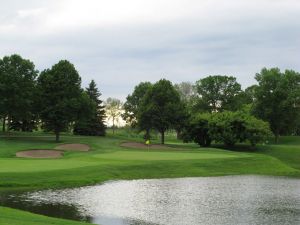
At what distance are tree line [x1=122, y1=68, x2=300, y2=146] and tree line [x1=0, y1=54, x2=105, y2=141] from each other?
14.2 m

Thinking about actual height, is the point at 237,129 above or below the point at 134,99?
below

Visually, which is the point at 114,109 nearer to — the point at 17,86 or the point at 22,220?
the point at 17,86

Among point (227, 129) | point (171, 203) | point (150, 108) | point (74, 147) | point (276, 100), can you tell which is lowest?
point (171, 203)

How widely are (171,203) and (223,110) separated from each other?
81563 mm

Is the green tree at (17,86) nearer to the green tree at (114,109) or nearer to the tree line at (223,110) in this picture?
the tree line at (223,110)


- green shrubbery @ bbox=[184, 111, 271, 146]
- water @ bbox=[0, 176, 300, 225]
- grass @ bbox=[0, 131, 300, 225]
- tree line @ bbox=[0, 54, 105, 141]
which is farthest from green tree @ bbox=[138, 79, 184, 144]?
water @ bbox=[0, 176, 300, 225]

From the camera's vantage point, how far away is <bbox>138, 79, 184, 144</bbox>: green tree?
87875 mm

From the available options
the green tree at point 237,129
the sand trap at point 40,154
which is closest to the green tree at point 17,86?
the sand trap at point 40,154

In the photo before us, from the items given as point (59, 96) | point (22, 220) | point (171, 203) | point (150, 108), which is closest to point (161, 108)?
point (150, 108)

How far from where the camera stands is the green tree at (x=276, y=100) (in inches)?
4018

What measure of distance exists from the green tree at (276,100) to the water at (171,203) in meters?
59.5

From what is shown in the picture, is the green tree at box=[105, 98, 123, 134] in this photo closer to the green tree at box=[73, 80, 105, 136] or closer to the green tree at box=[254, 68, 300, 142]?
the green tree at box=[73, 80, 105, 136]

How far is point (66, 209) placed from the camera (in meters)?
29.8

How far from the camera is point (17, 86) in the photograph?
77.9 metres
